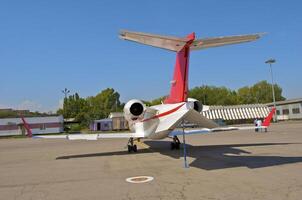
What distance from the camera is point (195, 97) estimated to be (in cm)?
11650

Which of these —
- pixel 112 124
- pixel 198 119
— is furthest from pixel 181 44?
pixel 112 124

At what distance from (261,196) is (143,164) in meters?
7.55

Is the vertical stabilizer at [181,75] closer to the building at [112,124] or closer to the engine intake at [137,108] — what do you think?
the engine intake at [137,108]

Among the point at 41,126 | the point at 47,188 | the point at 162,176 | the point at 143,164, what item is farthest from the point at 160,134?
the point at 41,126

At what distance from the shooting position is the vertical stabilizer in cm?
1457

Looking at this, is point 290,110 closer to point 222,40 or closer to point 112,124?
point 112,124

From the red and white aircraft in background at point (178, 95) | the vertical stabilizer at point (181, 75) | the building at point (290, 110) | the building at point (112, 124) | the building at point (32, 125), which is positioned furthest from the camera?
the building at point (290, 110)

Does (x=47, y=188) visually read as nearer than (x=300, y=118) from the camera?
Yes

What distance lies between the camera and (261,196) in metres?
7.84

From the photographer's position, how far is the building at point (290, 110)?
78219mm

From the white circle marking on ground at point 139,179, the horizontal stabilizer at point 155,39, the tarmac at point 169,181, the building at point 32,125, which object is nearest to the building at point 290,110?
the building at point 32,125

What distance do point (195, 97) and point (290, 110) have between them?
130 feet

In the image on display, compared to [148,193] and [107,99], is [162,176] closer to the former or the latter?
[148,193]

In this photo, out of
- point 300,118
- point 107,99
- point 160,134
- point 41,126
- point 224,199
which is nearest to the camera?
point 224,199
